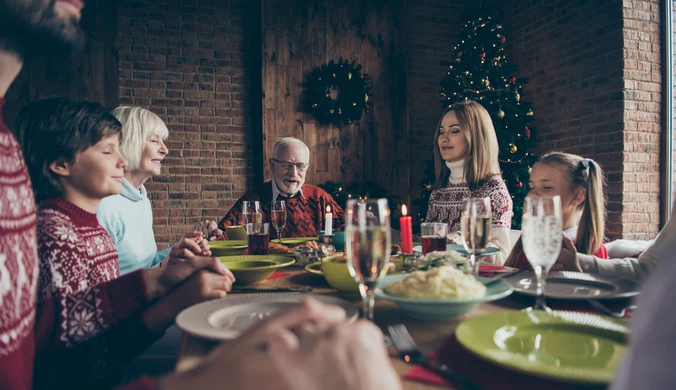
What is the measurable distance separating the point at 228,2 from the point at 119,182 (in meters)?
3.66

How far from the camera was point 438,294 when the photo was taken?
0.80 meters

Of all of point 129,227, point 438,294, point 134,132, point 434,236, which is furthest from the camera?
point 134,132

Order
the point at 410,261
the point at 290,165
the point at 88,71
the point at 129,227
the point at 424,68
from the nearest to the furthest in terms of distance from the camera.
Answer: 1. the point at 410,261
2. the point at 129,227
3. the point at 290,165
4. the point at 88,71
5. the point at 424,68

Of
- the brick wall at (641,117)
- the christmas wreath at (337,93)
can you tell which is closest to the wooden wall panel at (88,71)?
the christmas wreath at (337,93)

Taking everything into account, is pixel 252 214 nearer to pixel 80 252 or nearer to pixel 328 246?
pixel 328 246

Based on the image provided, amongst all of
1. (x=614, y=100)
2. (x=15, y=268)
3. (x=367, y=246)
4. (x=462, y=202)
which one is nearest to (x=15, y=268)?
(x=15, y=268)

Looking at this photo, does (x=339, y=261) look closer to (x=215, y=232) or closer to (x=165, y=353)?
(x=165, y=353)

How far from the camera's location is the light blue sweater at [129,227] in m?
1.78

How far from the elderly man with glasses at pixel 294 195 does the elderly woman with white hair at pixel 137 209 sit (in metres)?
0.81

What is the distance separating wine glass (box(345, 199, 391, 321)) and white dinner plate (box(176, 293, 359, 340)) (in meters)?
0.05

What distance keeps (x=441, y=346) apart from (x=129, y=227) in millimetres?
1600

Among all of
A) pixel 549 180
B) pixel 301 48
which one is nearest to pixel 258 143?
pixel 301 48

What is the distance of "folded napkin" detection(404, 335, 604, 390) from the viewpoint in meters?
0.54

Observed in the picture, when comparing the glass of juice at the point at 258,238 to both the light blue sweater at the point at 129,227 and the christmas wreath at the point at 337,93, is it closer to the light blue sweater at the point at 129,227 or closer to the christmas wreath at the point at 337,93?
the light blue sweater at the point at 129,227
